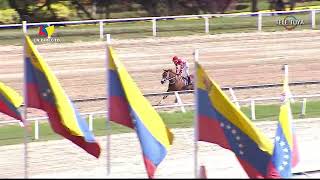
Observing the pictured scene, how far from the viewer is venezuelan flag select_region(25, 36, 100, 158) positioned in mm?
9652

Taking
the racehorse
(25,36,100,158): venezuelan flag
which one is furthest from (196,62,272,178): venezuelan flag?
the racehorse

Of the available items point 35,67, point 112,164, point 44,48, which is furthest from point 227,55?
point 35,67

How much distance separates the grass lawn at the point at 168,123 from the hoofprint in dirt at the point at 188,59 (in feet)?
5.47

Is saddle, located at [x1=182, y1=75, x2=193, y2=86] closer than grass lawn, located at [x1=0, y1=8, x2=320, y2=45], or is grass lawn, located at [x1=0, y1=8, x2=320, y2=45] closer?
saddle, located at [x1=182, y1=75, x2=193, y2=86]

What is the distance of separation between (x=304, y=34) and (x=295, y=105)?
32.5 ft

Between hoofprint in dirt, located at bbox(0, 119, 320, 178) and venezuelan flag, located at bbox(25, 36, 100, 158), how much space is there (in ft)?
6.96

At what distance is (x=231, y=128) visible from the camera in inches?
317

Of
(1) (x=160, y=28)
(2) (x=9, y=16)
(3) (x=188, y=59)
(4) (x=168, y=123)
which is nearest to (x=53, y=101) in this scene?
(4) (x=168, y=123)

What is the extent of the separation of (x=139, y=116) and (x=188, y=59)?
614 inches

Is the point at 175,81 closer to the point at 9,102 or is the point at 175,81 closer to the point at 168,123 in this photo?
the point at 168,123

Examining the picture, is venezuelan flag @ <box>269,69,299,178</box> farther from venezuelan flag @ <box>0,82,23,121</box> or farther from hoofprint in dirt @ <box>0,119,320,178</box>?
venezuelan flag @ <box>0,82,23,121</box>

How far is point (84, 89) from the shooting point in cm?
2130

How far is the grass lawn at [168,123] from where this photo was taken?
15.6 meters

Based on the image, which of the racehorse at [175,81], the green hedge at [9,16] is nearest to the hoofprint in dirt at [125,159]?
the racehorse at [175,81]
